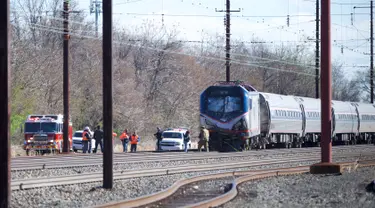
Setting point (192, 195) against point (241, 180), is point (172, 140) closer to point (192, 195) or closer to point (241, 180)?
point (241, 180)

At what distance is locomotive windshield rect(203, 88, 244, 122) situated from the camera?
1518 inches

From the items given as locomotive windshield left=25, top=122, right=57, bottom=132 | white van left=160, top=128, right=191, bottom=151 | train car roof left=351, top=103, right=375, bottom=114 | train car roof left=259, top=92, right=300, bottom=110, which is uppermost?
train car roof left=259, top=92, right=300, bottom=110

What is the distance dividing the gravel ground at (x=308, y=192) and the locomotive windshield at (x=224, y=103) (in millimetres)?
16509

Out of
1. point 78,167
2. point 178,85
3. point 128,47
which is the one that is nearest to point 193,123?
point 178,85

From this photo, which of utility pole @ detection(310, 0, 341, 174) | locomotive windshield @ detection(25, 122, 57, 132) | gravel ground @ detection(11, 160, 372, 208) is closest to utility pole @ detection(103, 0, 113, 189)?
gravel ground @ detection(11, 160, 372, 208)

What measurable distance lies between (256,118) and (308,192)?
2365 centimetres

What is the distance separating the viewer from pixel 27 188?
657 inches

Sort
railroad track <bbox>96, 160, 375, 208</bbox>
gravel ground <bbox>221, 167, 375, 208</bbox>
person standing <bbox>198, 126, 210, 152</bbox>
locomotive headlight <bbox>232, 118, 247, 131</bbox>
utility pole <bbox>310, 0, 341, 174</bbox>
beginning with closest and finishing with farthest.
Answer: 1. railroad track <bbox>96, 160, 375, 208</bbox>
2. gravel ground <bbox>221, 167, 375, 208</bbox>
3. utility pole <bbox>310, 0, 341, 174</bbox>
4. person standing <bbox>198, 126, 210, 152</bbox>
5. locomotive headlight <bbox>232, 118, 247, 131</bbox>

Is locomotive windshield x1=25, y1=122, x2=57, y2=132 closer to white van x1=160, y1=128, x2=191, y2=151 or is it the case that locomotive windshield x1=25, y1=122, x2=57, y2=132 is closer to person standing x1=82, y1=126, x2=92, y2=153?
person standing x1=82, y1=126, x2=92, y2=153

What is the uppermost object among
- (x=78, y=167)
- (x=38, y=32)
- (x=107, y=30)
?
(x=38, y=32)

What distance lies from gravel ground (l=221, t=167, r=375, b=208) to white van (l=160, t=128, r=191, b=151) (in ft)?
75.5

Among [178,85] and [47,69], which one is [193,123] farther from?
[47,69]

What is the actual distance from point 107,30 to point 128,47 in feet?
200
